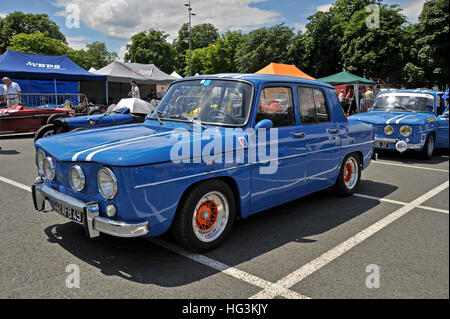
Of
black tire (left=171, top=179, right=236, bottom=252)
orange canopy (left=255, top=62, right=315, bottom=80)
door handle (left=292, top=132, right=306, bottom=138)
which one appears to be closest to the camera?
black tire (left=171, top=179, right=236, bottom=252)

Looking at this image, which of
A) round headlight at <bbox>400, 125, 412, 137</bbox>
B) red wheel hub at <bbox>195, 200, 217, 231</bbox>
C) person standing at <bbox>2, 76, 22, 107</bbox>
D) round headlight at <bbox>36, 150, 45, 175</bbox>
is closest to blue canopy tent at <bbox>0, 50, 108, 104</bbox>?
person standing at <bbox>2, 76, 22, 107</bbox>

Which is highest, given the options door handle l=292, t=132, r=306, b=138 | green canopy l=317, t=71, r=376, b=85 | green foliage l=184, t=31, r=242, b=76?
green foliage l=184, t=31, r=242, b=76

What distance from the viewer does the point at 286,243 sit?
384 cm

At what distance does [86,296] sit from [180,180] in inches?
45.1

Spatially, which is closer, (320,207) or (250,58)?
(320,207)

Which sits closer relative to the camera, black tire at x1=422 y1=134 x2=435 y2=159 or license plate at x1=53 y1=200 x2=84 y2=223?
license plate at x1=53 y1=200 x2=84 y2=223

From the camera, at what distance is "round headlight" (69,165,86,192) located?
317 cm

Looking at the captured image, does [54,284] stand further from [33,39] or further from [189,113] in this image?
[33,39]

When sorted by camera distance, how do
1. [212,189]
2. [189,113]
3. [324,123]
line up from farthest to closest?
1. [324,123]
2. [189,113]
3. [212,189]

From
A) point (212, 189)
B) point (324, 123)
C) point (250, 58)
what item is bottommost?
point (212, 189)

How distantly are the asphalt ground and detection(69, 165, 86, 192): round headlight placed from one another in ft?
2.26

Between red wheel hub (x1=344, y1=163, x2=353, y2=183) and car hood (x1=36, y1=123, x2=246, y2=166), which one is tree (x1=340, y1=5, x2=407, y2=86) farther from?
car hood (x1=36, y1=123, x2=246, y2=166)

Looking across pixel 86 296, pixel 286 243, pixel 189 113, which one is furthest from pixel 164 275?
pixel 189 113

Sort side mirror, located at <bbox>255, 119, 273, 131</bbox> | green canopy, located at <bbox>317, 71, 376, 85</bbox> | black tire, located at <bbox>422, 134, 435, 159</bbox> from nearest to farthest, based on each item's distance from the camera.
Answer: side mirror, located at <bbox>255, 119, 273, 131</bbox> < black tire, located at <bbox>422, 134, 435, 159</bbox> < green canopy, located at <bbox>317, 71, 376, 85</bbox>
